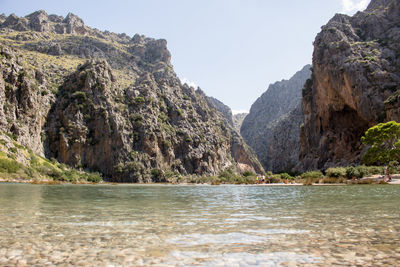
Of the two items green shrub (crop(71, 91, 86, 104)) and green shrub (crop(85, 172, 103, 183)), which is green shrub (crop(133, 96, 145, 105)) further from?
green shrub (crop(85, 172, 103, 183))

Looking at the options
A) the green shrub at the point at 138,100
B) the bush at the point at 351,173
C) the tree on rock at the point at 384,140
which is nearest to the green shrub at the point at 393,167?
the tree on rock at the point at 384,140

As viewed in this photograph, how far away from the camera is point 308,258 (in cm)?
515

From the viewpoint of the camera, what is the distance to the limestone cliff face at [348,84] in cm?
7812

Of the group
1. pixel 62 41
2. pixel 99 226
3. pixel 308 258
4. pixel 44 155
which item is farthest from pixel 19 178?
pixel 62 41

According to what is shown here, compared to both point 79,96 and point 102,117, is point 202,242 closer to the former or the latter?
point 102,117

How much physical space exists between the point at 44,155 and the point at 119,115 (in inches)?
1095

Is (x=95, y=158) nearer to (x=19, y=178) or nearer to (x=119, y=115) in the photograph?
(x=119, y=115)

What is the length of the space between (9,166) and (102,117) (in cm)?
4170

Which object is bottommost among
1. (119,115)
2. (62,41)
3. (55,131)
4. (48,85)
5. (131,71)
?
(55,131)

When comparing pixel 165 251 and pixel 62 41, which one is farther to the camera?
pixel 62 41

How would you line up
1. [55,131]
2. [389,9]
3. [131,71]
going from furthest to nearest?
[131,71] → [389,9] → [55,131]

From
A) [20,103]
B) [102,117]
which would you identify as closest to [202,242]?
[20,103]

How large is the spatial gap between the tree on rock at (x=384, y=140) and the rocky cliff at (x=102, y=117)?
66.2m

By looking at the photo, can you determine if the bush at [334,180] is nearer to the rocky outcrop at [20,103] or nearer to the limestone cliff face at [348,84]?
the limestone cliff face at [348,84]
